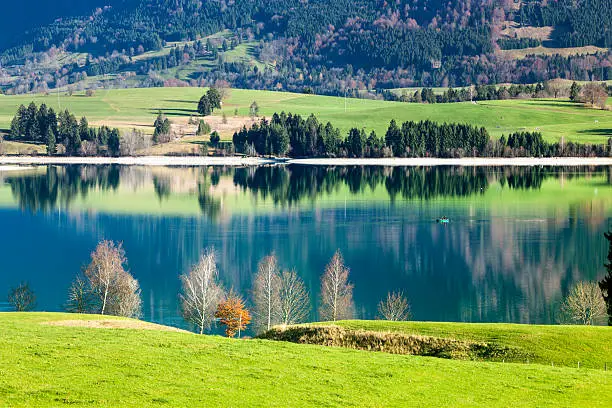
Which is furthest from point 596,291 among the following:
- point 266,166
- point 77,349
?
point 266,166

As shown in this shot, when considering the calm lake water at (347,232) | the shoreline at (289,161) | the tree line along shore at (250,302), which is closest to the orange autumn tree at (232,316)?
the tree line along shore at (250,302)

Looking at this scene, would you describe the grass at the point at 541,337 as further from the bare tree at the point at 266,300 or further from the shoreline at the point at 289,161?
the shoreline at the point at 289,161

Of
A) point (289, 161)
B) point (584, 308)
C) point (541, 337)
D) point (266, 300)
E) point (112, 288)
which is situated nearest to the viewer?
point (541, 337)

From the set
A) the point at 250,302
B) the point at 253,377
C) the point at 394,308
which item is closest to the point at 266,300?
the point at 250,302

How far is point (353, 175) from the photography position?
159750 millimetres

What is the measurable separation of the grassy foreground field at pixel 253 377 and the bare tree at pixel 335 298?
79.0ft

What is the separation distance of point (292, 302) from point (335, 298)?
3907mm

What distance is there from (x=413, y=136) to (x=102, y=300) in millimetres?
138509

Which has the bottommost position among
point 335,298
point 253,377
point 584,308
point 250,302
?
point 250,302

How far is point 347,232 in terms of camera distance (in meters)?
89.8

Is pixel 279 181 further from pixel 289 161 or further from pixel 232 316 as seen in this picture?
pixel 232 316

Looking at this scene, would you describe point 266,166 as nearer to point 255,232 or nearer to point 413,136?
point 413,136

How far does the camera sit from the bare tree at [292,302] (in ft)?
172

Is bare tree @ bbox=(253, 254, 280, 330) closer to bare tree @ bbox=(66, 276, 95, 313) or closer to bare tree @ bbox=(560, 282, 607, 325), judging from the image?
bare tree @ bbox=(66, 276, 95, 313)
